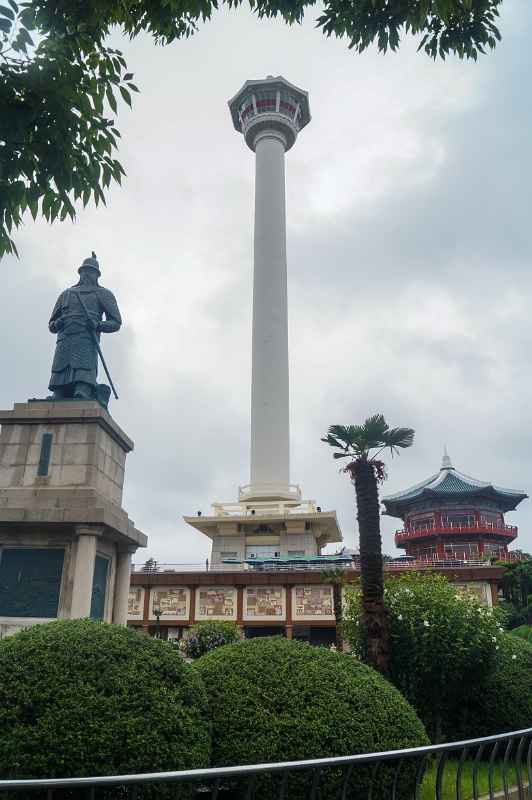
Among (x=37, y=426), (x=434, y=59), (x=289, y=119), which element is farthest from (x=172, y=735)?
(x=289, y=119)

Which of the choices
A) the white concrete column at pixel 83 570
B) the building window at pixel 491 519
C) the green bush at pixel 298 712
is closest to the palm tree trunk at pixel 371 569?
the green bush at pixel 298 712

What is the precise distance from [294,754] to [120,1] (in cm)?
747

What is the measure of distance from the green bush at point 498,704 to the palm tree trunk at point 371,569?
5.25 ft

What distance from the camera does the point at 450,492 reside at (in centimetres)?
5306

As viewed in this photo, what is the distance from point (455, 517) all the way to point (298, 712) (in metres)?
49.9

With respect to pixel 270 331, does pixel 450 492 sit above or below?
below

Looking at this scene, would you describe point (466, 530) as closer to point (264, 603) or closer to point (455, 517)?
point (455, 517)

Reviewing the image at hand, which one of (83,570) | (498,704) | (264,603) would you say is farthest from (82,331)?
(264,603)

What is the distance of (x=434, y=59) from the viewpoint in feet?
24.8

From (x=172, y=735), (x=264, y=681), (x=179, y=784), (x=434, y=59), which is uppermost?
(x=434, y=59)

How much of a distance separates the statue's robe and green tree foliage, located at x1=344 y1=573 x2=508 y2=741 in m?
8.42

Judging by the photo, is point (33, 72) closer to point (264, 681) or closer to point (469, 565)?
point (264, 681)

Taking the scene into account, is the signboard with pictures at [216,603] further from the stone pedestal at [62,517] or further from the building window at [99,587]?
the building window at [99,587]

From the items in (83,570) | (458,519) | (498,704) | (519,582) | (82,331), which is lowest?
(498,704)
